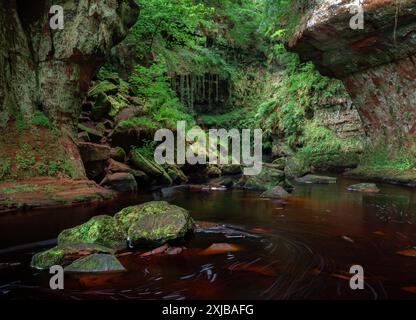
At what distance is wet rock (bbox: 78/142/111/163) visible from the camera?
10.4m

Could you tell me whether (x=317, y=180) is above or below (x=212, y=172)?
below

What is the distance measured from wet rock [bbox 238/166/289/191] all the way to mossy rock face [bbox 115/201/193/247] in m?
6.13

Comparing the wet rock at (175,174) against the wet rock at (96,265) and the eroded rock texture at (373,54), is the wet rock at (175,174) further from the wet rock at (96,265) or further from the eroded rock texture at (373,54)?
the wet rock at (96,265)

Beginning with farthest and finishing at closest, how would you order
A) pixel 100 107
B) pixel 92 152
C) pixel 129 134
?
pixel 100 107 < pixel 129 134 < pixel 92 152

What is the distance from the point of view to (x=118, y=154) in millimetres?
11906

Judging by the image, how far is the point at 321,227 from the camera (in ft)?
19.5

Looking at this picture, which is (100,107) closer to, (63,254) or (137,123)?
(137,123)

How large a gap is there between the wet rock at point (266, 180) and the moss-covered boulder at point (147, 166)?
9.75 ft

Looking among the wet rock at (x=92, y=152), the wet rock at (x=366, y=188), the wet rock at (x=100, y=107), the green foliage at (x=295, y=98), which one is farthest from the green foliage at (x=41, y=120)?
the green foliage at (x=295, y=98)

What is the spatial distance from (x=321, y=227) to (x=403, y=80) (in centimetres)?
993

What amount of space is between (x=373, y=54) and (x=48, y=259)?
13.0 m

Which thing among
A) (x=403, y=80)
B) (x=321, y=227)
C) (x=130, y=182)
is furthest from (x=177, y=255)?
(x=403, y=80)

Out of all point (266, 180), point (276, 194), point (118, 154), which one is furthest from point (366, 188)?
point (118, 154)
